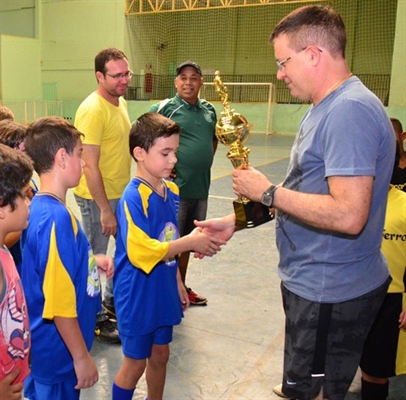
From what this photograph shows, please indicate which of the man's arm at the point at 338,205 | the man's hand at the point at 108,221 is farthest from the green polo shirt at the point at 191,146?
the man's arm at the point at 338,205

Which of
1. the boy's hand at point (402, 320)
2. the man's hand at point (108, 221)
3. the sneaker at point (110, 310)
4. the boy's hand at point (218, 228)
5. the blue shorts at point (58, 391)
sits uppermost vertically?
the boy's hand at point (218, 228)

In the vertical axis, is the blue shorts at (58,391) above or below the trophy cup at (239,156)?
below

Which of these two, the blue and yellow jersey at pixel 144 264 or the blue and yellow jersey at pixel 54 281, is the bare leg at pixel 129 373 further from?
the blue and yellow jersey at pixel 54 281

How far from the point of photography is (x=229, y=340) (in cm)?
313

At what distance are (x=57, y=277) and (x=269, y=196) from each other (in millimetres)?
799

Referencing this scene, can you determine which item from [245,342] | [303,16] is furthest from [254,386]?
[303,16]

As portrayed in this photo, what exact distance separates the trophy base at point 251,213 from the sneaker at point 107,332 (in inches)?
57.2

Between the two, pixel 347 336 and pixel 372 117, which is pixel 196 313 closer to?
pixel 347 336

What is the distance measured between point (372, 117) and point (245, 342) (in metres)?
2.06

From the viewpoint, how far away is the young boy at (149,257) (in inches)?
79.9

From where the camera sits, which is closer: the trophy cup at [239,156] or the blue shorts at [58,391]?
the blue shorts at [58,391]

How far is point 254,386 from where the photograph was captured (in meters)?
2.63

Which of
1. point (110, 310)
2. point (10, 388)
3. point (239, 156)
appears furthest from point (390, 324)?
point (110, 310)

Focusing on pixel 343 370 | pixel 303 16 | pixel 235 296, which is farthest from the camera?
pixel 235 296
